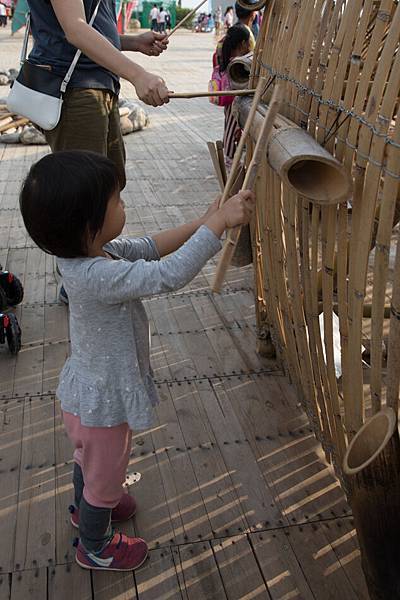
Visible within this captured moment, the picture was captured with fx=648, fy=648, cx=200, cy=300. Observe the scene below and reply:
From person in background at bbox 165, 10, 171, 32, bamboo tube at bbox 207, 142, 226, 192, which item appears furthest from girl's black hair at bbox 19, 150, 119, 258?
person in background at bbox 165, 10, 171, 32

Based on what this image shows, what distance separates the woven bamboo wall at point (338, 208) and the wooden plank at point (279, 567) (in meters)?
0.30

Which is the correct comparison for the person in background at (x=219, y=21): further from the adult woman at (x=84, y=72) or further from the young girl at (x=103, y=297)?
the young girl at (x=103, y=297)

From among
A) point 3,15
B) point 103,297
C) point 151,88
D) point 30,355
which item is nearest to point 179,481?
point 103,297

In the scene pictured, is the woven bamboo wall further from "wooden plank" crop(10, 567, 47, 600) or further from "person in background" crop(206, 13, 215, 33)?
"person in background" crop(206, 13, 215, 33)

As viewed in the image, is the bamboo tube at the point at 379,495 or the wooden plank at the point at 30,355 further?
the wooden plank at the point at 30,355

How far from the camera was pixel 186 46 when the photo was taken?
25500 mm

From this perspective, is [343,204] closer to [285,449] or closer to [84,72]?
[285,449]

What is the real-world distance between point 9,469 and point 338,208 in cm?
148

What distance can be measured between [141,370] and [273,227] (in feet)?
2.87

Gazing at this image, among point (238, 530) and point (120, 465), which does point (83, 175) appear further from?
point (238, 530)

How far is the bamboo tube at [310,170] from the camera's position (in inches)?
57.9

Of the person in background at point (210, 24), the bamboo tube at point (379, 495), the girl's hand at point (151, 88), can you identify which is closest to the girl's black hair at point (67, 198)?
the girl's hand at point (151, 88)

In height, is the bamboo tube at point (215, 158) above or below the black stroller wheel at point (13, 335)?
above

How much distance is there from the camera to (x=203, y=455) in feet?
7.86
